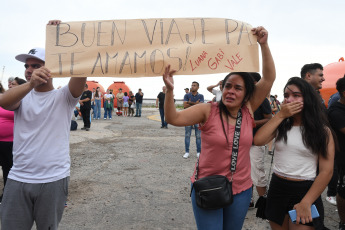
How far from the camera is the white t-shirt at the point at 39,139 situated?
2006mm

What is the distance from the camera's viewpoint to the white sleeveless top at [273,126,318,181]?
227 centimetres

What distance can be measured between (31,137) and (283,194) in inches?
83.7

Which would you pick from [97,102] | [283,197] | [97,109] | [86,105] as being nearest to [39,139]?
[283,197]

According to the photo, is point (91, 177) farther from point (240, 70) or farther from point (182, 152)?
point (240, 70)

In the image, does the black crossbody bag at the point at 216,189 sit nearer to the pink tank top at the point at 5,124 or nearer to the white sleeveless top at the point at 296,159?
the white sleeveless top at the point at 296,159

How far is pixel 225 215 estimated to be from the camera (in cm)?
214

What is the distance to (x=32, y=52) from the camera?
2.13 metres

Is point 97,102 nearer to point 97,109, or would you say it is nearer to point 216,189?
point 97,109

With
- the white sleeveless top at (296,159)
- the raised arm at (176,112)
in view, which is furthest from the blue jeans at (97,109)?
the white sleeveless top at (296,159)

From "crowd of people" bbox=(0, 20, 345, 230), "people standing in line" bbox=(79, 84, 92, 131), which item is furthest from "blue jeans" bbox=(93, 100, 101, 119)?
"crowd of people" bbox=(0, 20, 345, 230)

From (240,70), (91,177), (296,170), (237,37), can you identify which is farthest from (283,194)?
(91,177)

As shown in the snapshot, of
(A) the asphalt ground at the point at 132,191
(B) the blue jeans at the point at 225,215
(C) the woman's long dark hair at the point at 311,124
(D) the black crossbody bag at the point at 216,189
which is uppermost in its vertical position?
(C) the woman's long dark hair at the point at 311,124

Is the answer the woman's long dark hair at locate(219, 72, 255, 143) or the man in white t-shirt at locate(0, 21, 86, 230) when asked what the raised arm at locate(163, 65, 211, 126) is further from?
the man in white t-shirt at locate(0, 21, 86, 230)

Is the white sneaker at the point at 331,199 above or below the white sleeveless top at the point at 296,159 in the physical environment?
below
